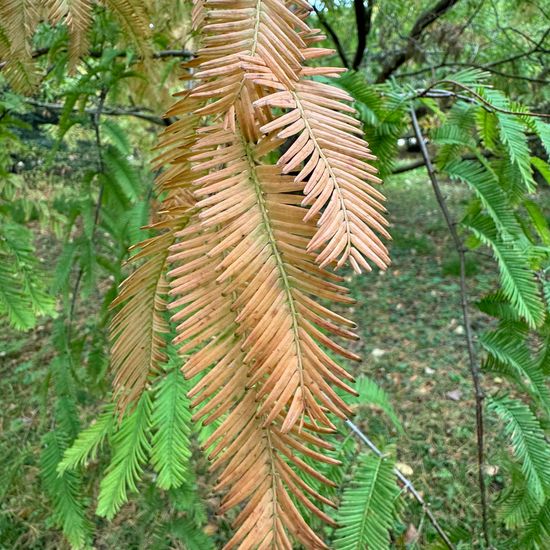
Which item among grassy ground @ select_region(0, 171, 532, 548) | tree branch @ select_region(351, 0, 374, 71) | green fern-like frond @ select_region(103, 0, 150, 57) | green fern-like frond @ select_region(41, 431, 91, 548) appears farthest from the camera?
tree branch @ select_region(351, 0, 374, 71)

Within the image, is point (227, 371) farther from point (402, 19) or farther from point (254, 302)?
point (402, 19)

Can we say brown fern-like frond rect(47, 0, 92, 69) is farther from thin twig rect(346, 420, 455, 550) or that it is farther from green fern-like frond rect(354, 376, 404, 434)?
green fern-like frond rect(354, 376, 404, 434)

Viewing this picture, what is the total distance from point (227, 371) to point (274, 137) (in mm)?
157

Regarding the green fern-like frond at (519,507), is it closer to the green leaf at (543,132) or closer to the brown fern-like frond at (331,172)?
the green leaf at (543,132)

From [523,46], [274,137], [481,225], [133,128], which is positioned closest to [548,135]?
[481,225]

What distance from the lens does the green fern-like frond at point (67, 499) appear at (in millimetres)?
994

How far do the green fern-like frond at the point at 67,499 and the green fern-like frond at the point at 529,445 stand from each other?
899 mm

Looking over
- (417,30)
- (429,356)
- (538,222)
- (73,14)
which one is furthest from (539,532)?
(417,30)

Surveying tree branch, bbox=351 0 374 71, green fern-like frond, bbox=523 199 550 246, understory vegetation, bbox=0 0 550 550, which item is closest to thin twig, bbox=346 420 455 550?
understory vegetation, bbox=0 0 550 550

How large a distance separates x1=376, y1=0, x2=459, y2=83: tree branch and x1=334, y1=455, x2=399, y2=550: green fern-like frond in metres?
2.53

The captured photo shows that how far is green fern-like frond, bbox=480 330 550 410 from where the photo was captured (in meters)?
0.77

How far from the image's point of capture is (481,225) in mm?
771

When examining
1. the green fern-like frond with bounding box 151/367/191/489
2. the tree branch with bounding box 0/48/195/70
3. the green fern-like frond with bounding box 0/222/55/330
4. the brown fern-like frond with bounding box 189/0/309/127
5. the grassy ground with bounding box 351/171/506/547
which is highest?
the tree branch with bounding box 0/48/195/70

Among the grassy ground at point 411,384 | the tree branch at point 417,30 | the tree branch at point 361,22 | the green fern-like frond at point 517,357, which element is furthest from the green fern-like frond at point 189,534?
the tree branch at point 417,30
